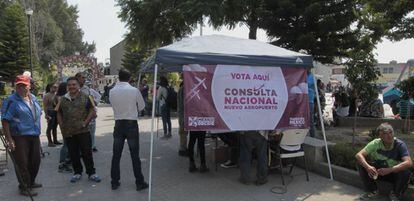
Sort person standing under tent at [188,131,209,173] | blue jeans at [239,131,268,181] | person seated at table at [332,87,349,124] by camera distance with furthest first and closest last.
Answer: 1. person seated at table at [332,87,349,124]
2. person standing under tent at [188,131,209,173]
3. blue jeans at [239,131,268,181]

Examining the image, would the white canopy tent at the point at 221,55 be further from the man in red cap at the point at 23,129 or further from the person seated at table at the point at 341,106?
the person seated at table at the point at 341,106

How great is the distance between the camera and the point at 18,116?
5.85 m

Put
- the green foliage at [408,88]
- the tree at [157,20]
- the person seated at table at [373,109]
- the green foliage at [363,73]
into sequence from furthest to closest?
the person seated at table at [373,109], the green foliage at [408,88], the tree at [157,20], the green foliage at [363,73]

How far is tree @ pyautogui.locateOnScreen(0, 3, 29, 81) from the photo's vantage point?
45.4 meters

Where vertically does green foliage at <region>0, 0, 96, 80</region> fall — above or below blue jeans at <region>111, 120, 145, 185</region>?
above

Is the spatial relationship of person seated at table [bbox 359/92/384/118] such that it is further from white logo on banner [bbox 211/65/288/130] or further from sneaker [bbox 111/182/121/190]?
sneaker [bbox 111/182/121/190]

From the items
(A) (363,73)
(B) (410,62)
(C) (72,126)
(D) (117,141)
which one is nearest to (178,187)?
(D) (117,141)

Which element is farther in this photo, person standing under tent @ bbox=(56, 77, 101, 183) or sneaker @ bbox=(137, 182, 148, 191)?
person standing under tent @ bbox=(56, 77, 101, 183)

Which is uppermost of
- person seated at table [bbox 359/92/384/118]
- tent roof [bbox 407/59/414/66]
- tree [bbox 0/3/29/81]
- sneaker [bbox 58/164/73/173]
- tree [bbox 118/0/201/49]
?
tree [bbox 0/3/29/81]

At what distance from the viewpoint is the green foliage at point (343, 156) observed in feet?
22.3

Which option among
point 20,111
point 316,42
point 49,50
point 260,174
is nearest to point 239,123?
point 260,174

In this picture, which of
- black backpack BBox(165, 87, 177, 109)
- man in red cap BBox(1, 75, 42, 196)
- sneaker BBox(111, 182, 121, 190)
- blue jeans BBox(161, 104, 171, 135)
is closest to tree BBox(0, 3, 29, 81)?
blue jeans BBox(161, 104, 171, 135)

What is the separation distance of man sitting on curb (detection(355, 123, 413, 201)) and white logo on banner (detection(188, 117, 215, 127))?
2.20m

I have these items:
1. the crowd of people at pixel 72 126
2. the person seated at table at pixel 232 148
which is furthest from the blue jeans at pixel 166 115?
the crowd of people at pixel 72 126
